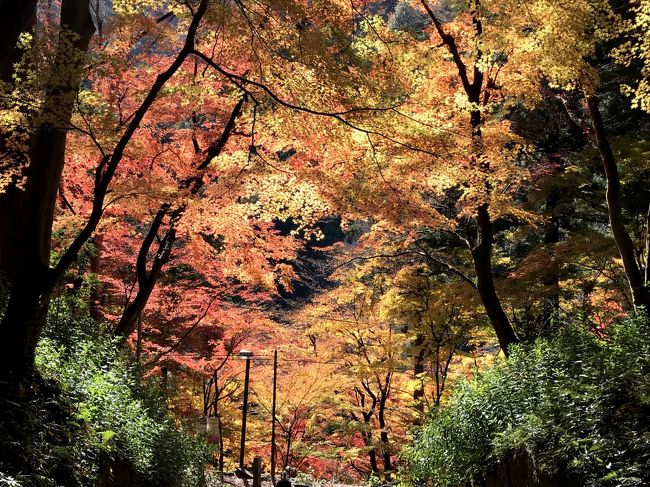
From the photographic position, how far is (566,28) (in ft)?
23.5

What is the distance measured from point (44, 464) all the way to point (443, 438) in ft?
15.4

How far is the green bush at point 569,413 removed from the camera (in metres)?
3.76

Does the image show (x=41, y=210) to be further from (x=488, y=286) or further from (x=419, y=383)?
(x=419, y=383)

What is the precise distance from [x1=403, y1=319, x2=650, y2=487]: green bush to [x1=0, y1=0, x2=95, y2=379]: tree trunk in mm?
4331

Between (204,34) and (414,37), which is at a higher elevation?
(414,37)

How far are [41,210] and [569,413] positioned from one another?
4.87 meters

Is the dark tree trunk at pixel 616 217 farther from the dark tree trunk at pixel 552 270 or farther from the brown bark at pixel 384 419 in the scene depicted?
the brown bark at pixel 384 419

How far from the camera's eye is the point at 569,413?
168 inches

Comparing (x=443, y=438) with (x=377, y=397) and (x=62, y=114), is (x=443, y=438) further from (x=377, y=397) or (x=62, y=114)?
(x=377, y=397)

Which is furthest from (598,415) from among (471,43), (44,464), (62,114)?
(471,43)

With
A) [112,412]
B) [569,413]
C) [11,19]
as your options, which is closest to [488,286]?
[569,413]

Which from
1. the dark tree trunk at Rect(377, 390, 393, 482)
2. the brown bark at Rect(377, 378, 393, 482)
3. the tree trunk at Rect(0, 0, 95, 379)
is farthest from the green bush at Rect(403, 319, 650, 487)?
the dark tree trunk at Rect(377, 390, 393, 482)

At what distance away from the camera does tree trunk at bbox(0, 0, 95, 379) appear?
4770mm

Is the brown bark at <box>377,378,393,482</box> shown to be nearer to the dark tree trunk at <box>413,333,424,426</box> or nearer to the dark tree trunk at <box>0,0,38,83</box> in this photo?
the dark tree trunk at <box>413,333,424,426</box>
